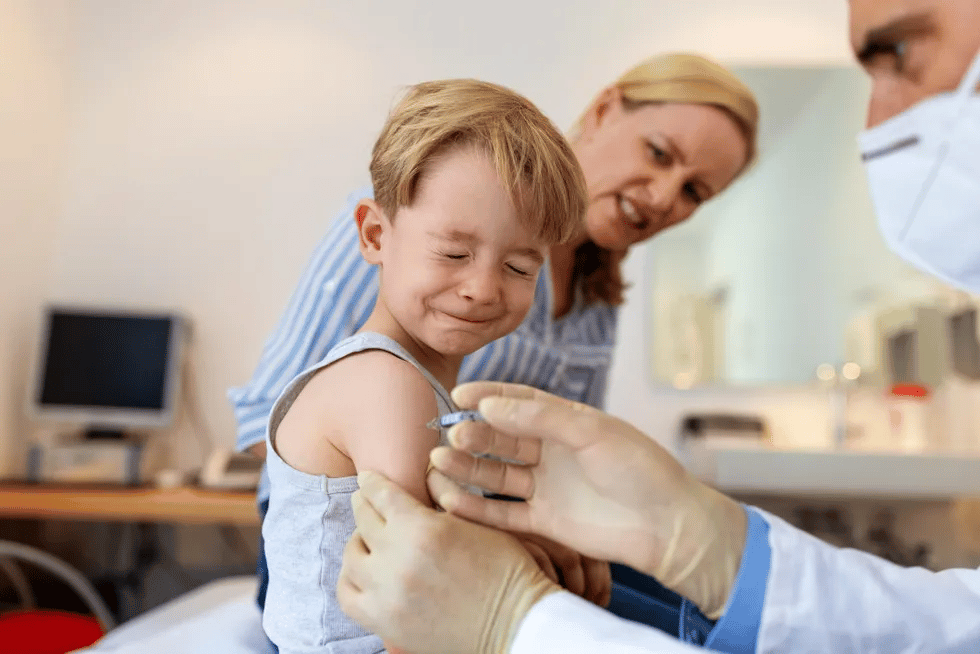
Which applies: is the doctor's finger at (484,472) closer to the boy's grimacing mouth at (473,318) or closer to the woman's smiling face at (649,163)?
the boy's grimacing mouth at (473,318)

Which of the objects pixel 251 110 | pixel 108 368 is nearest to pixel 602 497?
pixel 251 110

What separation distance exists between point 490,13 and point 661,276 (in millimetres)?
1007

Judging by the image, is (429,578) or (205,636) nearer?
(429,578)

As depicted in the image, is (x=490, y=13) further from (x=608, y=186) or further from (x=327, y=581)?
(x=327, y=581)

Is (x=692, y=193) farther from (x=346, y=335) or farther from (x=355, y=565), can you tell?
(x=355, y=565)

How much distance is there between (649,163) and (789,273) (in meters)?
1.60

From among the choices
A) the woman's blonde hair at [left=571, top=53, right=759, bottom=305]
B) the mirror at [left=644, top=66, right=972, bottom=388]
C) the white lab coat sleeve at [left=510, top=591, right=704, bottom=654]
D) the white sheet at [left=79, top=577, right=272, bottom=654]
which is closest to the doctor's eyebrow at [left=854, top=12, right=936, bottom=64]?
the woman's blonde hair at [left=571, top=53, right=759, bottom=305]

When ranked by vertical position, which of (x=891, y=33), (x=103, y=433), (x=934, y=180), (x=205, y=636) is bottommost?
(x=103, y=433)

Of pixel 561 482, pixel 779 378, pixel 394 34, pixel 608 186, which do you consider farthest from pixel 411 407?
pixel 779 378

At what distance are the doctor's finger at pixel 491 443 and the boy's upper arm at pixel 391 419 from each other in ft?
0.12

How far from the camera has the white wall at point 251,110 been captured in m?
1.23

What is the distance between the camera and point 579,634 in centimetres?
51

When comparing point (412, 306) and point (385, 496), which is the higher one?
point (412, 306)

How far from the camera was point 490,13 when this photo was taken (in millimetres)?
1284
